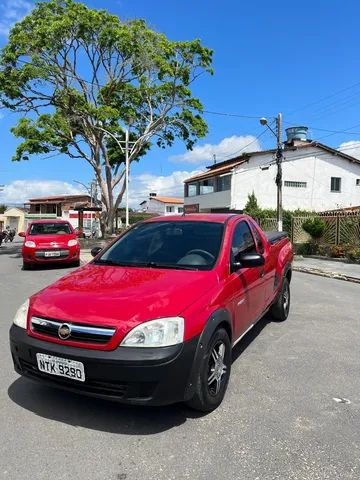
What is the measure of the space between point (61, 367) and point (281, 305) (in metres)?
4.09

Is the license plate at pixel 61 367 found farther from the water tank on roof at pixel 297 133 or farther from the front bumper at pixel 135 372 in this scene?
the water tank on roof at pixel 297 133

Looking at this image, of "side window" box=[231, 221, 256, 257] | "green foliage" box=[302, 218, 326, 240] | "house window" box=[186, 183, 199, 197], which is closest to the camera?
"side window" box=[231, 221, 256, 257]

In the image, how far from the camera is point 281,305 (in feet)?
21.5

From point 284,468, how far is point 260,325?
11.8 feet

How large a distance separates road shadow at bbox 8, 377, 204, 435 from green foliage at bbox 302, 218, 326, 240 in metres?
17.8

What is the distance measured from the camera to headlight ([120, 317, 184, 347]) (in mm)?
3051

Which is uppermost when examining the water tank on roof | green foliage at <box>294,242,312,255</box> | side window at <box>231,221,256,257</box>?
the water tank on roof

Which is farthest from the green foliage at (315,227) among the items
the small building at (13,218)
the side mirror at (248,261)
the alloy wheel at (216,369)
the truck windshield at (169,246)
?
the small building at (13,218)

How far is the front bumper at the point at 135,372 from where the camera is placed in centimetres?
300

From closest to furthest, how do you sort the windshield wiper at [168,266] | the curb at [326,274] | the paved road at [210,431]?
the paved road at [210,431] < the windshield wiper at [168,266] < the curb at [326,274]

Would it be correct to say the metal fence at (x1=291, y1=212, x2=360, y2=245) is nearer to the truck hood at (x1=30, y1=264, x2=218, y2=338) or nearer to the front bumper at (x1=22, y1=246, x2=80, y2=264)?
the front bumper at (x1=22, y1=246, x2=80, y2=264)

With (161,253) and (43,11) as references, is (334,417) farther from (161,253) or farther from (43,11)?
(43,11)

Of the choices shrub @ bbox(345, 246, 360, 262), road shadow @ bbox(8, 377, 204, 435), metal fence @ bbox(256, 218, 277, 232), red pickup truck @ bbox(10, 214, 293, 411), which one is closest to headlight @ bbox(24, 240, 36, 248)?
red pickup truck @ bbox(10, 214, 293, 411)

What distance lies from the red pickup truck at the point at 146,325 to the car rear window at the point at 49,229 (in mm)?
10478
